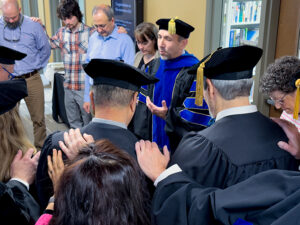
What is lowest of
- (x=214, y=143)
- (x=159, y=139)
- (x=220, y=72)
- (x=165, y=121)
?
(x=159, y=139)

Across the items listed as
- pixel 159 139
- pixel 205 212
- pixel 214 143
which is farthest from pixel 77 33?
pixel 205 212

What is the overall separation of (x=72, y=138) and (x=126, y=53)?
285 centimetres

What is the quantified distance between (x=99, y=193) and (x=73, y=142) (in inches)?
25.9

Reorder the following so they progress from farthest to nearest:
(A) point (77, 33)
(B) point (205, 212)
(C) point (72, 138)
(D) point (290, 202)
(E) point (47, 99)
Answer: (E) point (47, 99) < (A) point (77, 33) < (C) point (72, 138) < (B) point (205, 212) < (D) point (290, 202)

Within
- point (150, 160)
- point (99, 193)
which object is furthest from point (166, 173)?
point (99, 193)

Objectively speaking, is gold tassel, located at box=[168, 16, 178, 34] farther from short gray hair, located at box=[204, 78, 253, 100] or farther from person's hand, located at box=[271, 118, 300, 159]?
person's hand, located at box=[271, 118, 300, 159]

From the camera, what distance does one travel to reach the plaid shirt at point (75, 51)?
4676mm

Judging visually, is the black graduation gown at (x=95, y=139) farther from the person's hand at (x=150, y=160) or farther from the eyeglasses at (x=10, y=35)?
the eyeglasses at (x=10, y=35)

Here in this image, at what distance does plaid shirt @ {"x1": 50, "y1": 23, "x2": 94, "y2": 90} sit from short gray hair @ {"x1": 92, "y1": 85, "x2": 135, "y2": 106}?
2.95m

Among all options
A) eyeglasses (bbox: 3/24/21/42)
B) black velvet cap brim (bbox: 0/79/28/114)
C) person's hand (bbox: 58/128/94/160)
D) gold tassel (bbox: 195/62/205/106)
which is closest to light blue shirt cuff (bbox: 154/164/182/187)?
person's hand (bbox: 58/128/94/160)

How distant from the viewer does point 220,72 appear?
72.6 inches

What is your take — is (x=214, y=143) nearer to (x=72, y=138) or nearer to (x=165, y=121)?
(x=72, y=138)

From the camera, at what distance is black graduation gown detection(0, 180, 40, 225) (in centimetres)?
141

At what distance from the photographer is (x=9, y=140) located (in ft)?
6.00
